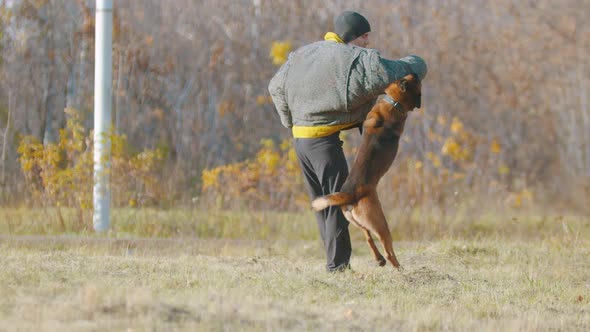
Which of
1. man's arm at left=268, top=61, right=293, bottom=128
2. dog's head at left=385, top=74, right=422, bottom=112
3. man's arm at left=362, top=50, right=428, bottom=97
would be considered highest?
man's arm at left=362, top=50, right=428, bottom=97

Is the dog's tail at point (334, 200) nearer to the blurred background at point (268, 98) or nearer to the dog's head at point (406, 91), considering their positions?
the dog's head at point (406, 91)

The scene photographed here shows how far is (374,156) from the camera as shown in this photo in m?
7.45

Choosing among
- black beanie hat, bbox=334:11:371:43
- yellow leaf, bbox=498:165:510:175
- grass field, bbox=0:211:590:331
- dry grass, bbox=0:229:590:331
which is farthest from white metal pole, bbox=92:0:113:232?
yellow leaf, bbox=498:165:510:175

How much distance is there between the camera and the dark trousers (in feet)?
25.5

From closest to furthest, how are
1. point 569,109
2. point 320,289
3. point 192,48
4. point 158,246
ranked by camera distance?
point 320,289
point 158,246
point 569,109
point 192,48

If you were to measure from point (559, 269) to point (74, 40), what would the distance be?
1168 cm

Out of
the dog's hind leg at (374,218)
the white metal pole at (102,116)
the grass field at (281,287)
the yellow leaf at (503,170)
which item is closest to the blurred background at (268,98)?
the yellow leaf at (503,170)

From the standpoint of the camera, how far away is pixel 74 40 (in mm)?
18609

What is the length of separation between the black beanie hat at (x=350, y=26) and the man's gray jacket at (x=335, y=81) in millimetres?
162

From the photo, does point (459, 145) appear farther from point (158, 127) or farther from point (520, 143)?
point (158, 127)

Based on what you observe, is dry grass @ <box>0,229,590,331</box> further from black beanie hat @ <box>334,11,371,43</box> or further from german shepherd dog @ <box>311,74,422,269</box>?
black beanie hat @ <box>334,11,371,43</box>

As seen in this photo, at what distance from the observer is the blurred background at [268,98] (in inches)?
602

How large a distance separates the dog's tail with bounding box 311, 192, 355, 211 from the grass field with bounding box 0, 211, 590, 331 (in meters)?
0.55

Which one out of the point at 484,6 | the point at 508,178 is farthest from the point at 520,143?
the point at 484,6
